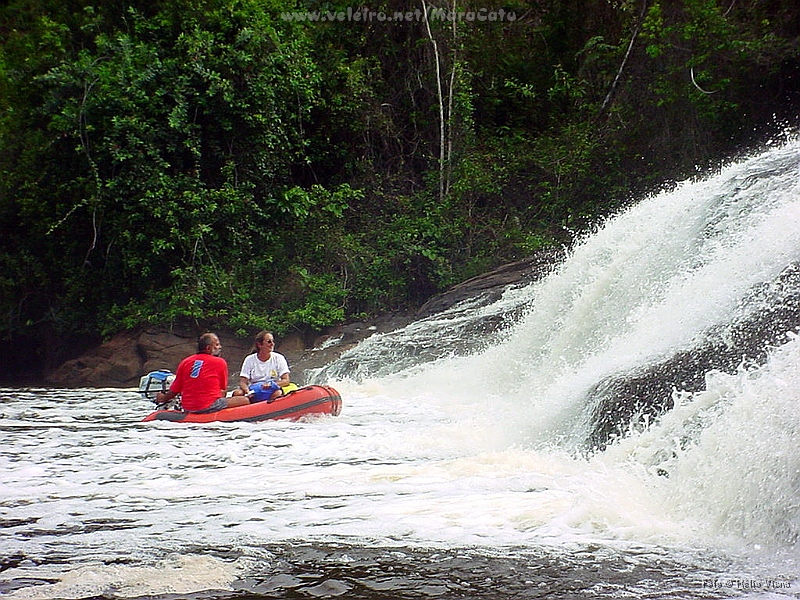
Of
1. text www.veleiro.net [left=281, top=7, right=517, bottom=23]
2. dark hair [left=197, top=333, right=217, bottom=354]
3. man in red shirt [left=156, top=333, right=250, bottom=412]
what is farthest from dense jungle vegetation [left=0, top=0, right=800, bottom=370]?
man in red shirt [left=156, top=333, right=250, bottom=412]

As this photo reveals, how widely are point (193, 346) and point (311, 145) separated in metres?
5.32

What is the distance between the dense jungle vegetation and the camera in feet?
56.0

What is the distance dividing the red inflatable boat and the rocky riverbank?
17.7 ft

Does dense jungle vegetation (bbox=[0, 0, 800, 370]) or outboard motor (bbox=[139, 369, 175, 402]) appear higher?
dense jungle vegetation (bbox=[0, 0, 800, 370])

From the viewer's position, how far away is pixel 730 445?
5.54 meters

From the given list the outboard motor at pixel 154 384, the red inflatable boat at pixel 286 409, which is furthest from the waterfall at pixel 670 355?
the outboard motor at pixel 154 384

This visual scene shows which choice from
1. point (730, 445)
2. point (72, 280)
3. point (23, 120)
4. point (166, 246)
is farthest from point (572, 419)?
point (23, 120)

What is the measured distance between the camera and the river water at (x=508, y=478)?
14.5 feet

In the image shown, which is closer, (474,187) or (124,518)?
(124,518)

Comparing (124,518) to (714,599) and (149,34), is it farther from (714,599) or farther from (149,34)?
(149,34)

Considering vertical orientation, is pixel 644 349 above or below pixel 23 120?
below

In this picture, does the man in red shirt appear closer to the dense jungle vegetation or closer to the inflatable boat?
the inflatable boat

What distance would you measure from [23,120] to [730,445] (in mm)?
16674

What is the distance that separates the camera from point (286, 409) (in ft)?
31.9
